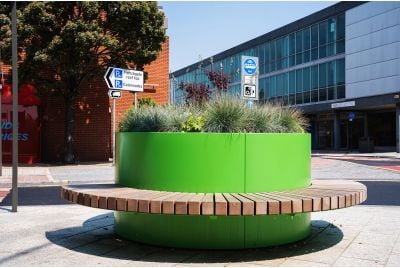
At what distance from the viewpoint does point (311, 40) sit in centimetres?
3816

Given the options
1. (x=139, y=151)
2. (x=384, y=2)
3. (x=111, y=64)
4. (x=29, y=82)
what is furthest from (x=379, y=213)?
(x=384, y=2)

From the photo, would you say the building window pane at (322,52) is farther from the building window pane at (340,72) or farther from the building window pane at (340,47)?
the building window pane at (340,72)

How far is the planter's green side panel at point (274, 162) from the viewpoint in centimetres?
542

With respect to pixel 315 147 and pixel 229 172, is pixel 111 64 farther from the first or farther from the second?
pixel 315 147

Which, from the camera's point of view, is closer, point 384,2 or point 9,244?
point 9,244

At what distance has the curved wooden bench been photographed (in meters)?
4.63

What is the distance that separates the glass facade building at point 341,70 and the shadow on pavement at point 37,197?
16.4 meters

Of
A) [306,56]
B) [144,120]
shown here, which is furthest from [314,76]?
[144,120]

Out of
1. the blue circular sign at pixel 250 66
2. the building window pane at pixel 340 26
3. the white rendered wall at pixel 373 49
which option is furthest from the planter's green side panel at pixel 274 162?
the building window pane at pixel 340 26

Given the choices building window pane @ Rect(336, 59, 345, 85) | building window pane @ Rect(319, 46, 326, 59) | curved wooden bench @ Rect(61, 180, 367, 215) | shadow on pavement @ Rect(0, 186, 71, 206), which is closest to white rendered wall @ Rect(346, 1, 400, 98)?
building window pane @ Rect(336, 59, 345, 85)

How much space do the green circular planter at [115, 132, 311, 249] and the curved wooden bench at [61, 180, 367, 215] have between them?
0.16 meters

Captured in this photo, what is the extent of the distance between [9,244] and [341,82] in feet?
108

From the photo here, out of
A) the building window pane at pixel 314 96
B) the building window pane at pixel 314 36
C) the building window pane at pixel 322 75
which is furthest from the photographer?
the building window pane at pixel 314 96

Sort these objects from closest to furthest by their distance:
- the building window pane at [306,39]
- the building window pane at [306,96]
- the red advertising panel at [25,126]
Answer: the red advertising panel at [25,126]
the building window pane at [306,39]
the building window pane at [306,96]
